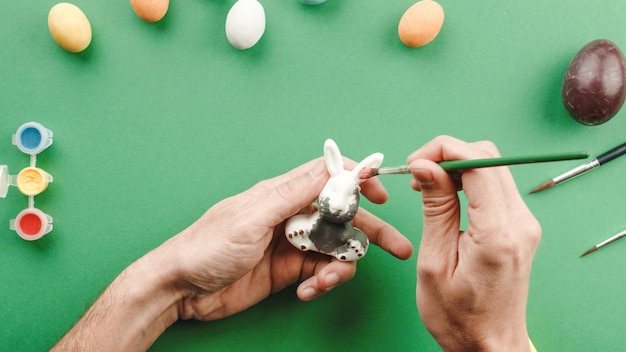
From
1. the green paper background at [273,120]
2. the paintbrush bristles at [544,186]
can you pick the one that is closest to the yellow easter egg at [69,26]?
the green paper background at [273,120]

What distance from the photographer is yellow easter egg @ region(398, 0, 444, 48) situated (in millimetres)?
1099

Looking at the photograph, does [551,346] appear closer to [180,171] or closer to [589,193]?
[589,193]

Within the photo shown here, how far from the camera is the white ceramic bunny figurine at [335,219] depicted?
90 cm

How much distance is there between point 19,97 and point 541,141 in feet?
3.81

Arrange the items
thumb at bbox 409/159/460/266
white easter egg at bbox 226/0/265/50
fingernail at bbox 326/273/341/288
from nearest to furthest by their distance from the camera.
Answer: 1. thumb at bbox 409/159/460/266
2. fingernail at bbox 326/273/341/288
3. white easter egg at bbox 226/0/265/50

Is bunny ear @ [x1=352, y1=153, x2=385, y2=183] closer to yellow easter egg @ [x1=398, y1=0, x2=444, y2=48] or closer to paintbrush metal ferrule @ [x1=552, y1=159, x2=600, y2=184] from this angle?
yellow easter egg @ [x1=398, y1=0, x2=444, y2=48]

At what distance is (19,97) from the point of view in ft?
3.86

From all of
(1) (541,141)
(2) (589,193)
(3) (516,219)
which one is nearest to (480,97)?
(1) (541,141)

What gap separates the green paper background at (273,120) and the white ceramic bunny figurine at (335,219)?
214 millimetres

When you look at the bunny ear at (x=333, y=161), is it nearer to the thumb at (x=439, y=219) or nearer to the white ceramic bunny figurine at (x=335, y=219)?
the white ceramic bunny figurine at (x=335, y=219)

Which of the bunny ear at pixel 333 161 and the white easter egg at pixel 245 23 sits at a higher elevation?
the white easter egg at pixel 245 23

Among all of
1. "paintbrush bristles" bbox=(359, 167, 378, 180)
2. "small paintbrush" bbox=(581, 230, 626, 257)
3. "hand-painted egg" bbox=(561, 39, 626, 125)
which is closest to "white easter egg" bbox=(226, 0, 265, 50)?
"paintbrush bristles" bbox=(359, 167, 378, 180)

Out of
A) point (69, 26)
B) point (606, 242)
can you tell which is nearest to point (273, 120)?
point (69, 26)

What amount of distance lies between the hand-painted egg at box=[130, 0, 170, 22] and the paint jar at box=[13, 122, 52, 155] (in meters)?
0.33
